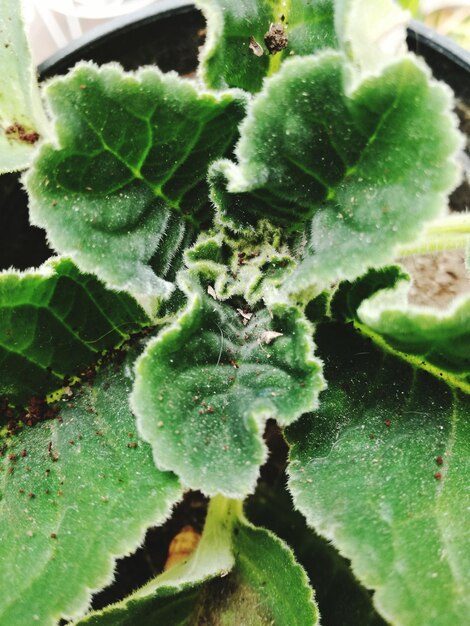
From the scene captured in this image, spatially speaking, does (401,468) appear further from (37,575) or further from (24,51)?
(24,51)

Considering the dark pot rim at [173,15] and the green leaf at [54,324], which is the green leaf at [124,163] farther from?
the dark pot rim at [173,15]

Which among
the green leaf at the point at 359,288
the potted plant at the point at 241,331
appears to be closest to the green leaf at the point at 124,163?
the potted plant at the point at 241,331

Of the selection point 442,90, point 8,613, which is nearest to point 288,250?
point 442,90

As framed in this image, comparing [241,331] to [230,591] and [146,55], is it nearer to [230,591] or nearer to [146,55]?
[230,591]

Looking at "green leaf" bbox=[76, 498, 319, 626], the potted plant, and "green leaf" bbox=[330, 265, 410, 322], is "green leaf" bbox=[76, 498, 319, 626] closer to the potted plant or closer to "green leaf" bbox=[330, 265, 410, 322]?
the potted plant

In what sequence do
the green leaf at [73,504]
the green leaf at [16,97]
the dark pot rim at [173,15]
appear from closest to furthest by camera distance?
1. the green leaf at [73,504]
2. the green leaf at [16,97]
3. the dark pot rim at [173,15]

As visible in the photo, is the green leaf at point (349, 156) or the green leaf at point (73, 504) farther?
the green leaf at point (73, 504)

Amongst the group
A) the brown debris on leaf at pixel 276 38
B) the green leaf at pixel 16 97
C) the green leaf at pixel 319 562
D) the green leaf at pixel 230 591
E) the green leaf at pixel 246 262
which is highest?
the green leaf at pixel 16 97

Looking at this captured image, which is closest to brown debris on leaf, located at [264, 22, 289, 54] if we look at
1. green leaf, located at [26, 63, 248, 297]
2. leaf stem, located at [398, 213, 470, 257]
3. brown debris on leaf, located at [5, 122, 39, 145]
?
green leaf, located at [26, 63, 248, 297]

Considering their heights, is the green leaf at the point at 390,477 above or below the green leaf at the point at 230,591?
above
